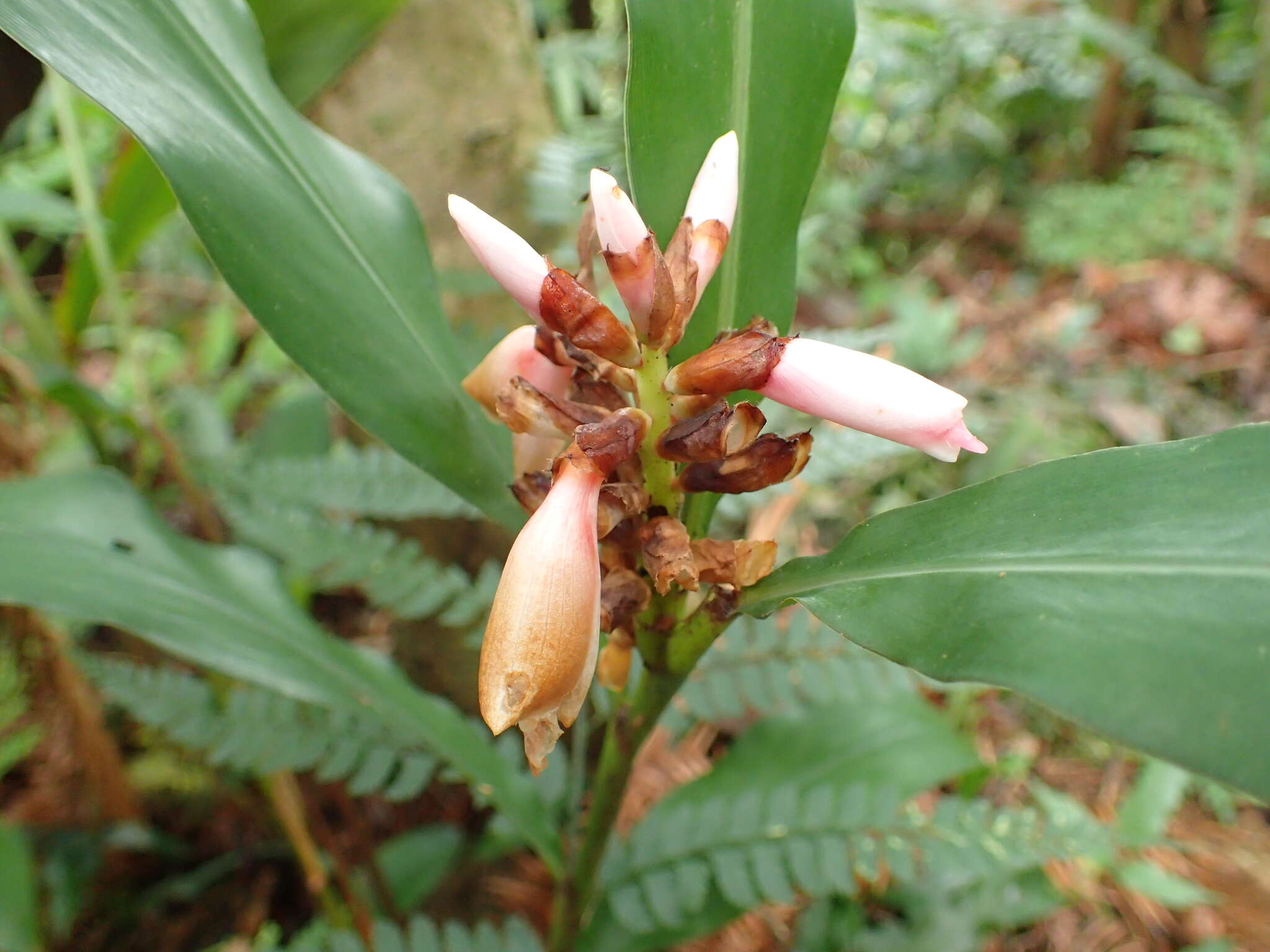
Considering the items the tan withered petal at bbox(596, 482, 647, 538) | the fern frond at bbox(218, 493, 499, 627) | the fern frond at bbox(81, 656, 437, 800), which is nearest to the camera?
the tan withered petal at bbox(596, 482, 647, 538)

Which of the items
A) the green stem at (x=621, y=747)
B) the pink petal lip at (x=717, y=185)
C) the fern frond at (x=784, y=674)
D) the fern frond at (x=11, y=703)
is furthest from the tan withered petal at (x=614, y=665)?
the fern frond at (x=11, y=703)

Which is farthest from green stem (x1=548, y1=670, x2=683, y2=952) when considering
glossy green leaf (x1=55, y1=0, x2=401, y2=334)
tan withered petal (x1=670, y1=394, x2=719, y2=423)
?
glossy green leaf (x1=55, y1=0, x2=401, y2=334)

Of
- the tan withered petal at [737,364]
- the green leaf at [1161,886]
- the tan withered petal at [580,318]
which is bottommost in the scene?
the green leaf at [1161,886]

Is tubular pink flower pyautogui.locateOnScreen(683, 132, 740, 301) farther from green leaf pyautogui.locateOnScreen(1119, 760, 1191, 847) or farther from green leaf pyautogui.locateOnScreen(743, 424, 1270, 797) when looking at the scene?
green leaf pyautogui.locateOnScreen(1119, 760, 1191, 847)

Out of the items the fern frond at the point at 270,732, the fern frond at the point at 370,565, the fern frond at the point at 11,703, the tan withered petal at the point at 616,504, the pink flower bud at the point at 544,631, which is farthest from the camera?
the fern frond at the point at 11,703

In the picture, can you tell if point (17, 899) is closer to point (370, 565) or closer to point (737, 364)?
point (370, 565)

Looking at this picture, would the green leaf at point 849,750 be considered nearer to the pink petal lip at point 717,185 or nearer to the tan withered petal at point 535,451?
the tan withered petal at point 535,451

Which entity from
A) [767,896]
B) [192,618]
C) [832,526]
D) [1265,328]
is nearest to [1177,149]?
[1265,328]
